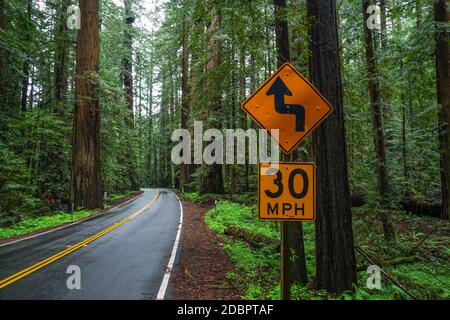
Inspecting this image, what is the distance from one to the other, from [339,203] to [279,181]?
220 centimetres

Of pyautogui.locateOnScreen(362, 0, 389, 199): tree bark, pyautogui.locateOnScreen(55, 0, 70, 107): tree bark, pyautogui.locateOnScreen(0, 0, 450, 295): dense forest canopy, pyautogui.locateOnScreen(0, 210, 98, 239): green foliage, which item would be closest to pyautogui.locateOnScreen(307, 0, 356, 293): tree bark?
→ pyautogui.locateOnScreen(0, 0, 450, 295): dense forest canopy

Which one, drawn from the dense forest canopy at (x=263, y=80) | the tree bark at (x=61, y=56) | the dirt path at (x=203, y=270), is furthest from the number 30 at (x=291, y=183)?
the tree bark at (x=61, y=56)

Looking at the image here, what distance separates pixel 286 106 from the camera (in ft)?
14.6

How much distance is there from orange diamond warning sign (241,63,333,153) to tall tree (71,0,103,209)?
1742 cm

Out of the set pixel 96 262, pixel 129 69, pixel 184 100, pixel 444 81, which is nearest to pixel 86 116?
pixel 184 100

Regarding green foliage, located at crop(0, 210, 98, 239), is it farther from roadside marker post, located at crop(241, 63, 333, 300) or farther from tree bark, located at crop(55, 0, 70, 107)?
roadside marker post, located at crop(241, 63, 333, 300)

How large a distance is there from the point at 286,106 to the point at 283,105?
4 cm

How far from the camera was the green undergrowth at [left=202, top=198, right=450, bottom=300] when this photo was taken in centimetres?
619

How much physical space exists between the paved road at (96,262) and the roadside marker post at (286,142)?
342cm

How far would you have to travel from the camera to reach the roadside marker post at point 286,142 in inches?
164

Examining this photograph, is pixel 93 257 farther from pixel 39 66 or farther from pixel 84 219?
pixel 39 66

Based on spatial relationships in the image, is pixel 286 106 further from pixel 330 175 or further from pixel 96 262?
pixel 96 262

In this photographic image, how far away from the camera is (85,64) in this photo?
65.4ft
